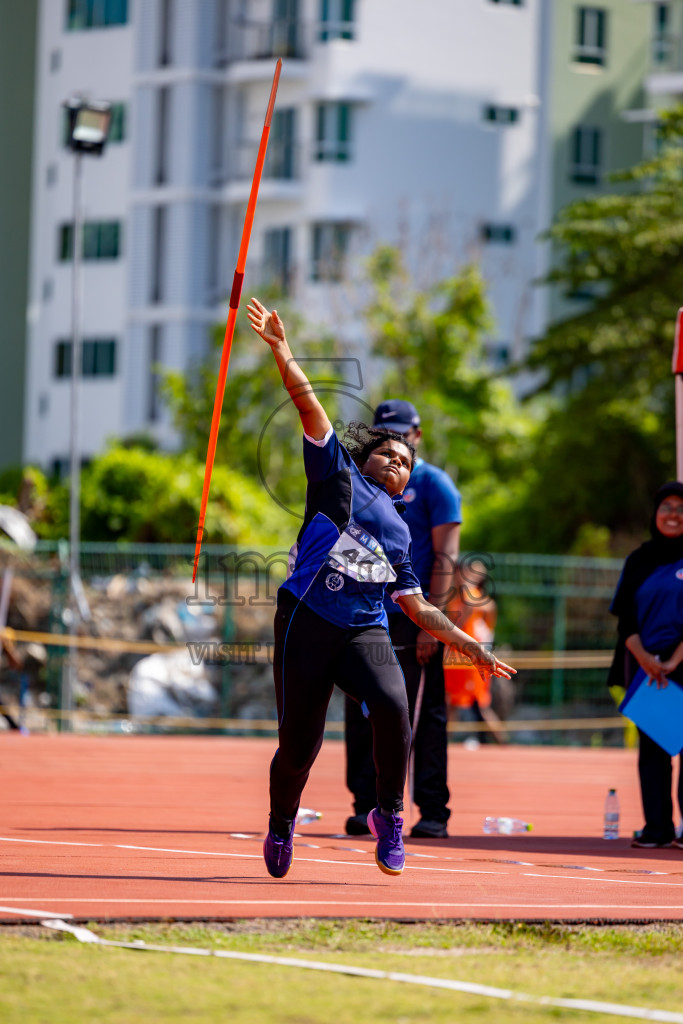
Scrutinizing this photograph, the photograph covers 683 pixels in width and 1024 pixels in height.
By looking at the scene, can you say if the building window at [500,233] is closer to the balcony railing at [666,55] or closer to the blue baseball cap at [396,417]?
the balcony railing at [666,55]

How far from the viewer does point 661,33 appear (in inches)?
1844

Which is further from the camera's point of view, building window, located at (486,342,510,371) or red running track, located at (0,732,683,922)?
building window, located at (486,342,510,371)

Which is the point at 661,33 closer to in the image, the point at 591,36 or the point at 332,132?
the point at 591,36

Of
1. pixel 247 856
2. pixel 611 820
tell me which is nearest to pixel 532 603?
pixel 611 820

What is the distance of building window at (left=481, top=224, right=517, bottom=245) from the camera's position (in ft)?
156

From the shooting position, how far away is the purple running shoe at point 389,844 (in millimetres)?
6836

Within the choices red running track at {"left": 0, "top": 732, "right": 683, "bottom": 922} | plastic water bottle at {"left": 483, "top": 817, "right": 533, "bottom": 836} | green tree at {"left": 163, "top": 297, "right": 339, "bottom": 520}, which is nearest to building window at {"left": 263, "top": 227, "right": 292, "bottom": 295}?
green tree at {"left": 163, "top": 297, "right": 339, "bottom": 520}

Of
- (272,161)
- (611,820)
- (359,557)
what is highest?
(359,557)

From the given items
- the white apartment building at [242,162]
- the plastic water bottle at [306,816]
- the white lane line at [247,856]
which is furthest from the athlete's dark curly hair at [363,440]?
the white apartment building at [242,162]

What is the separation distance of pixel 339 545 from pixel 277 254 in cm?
3965

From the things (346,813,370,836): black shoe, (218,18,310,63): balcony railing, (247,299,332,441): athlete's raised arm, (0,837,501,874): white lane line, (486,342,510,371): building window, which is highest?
(218,18,310,63): balcony railing

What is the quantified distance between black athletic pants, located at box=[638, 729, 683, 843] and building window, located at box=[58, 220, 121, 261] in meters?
39.7

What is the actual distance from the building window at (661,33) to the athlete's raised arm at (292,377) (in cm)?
4222

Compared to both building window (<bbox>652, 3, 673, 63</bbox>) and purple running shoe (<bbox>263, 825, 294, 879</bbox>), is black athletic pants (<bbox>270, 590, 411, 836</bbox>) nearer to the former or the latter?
purple running shoe (<bbox>263, 825, 294, 879</bbox>)
